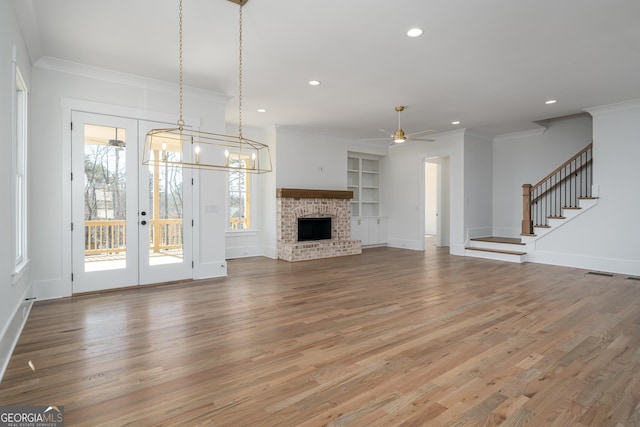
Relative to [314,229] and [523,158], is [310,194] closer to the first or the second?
[314,229]

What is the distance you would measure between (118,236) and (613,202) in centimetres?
800

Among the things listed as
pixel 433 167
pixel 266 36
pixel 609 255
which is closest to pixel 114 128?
pixel 266 36

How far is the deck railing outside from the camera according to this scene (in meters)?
4.68

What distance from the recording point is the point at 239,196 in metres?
8.07

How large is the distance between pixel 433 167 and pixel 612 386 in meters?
11.6

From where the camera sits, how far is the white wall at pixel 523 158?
7.84 m

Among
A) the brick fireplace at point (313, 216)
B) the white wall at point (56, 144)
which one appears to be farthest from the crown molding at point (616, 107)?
the white wall at point (56, 144)

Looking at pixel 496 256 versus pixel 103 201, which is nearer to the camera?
pixel 103 201

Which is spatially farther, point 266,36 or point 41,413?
point 266,36

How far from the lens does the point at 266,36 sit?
3.67 meters

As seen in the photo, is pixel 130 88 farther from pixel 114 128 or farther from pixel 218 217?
pixel 218 217

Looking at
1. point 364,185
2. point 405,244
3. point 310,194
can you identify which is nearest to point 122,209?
point 310,194

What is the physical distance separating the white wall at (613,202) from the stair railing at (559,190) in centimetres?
54

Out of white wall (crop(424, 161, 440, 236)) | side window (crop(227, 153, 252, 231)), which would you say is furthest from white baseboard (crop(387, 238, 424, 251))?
side window (crop(227, 153, 252, 231))
